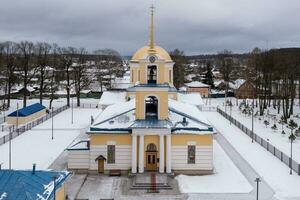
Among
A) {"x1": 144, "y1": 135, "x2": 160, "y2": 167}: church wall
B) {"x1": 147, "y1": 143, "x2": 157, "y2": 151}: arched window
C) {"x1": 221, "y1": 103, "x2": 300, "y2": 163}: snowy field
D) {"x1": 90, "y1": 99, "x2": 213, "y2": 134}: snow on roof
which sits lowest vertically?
{"x1": 221, "y1": 103, "x2": 300, "y2": 163}: snowy field

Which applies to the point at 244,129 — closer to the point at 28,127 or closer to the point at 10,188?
the point at 28,127

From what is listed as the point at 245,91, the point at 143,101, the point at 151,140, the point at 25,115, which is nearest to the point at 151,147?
the point at 151,140

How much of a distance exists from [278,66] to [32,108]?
1211 inches

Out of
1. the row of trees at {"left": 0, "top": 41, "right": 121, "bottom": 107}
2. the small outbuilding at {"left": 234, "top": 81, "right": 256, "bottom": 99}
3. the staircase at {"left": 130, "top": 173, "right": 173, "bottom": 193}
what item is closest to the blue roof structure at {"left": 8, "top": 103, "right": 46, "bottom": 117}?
the row of trees at {"left": 0, "top": 41, "right": 121, "bottom": 107}

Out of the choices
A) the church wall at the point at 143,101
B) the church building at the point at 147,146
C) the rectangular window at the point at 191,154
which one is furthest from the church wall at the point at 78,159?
the rectangular window at the point at 191,154

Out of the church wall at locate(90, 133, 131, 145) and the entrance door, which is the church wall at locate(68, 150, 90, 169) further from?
the church wall at locate(90, 133, 131, 145)

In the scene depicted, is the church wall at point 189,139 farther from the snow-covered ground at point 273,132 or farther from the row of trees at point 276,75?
the row of trees at point 276,75

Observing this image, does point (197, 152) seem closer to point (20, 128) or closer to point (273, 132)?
point (273, 132)

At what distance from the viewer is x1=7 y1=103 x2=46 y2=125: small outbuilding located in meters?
42.2

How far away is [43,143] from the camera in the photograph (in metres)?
33.2

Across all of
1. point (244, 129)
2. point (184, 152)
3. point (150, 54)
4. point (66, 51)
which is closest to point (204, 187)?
point (184, 152)

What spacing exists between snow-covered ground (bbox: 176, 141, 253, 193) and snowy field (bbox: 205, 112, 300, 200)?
149cm

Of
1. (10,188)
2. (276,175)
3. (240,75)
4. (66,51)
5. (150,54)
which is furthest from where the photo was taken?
(240,75)

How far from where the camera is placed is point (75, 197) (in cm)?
2044
